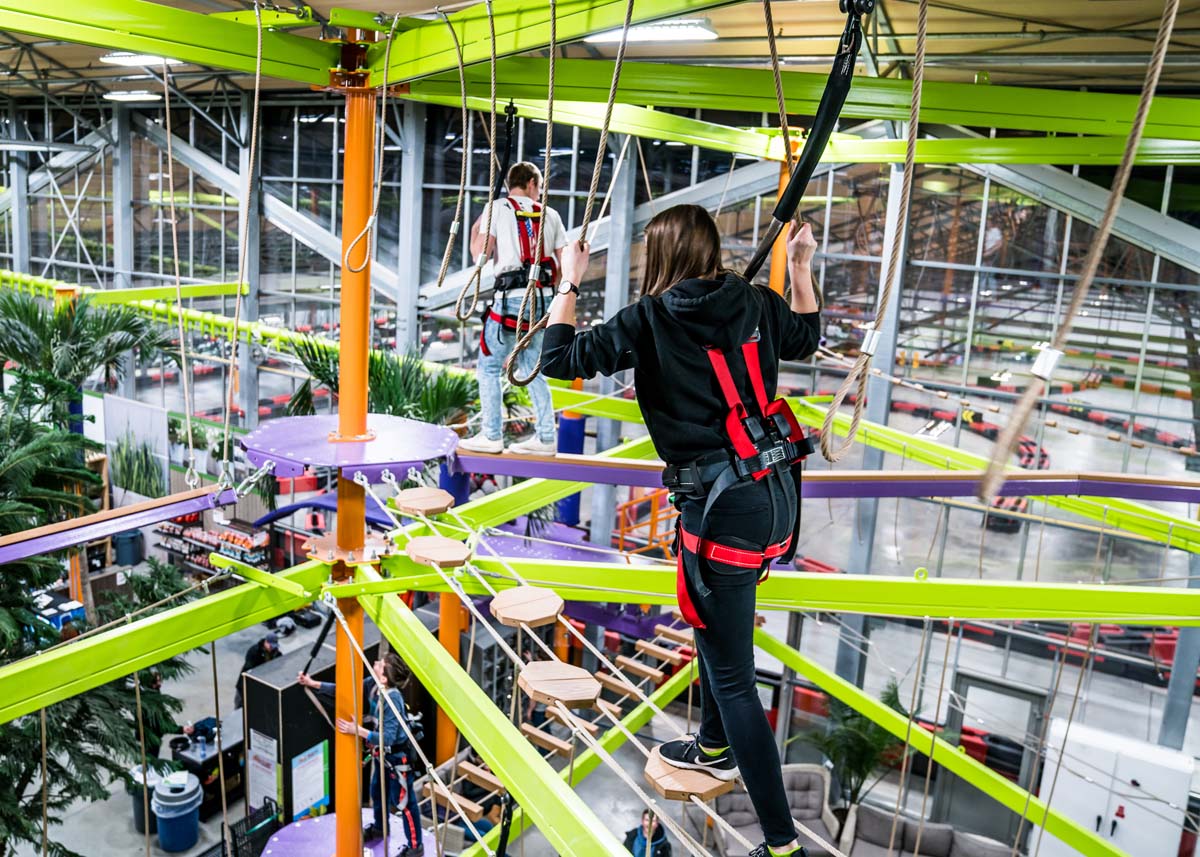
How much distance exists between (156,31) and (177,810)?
25.5ft

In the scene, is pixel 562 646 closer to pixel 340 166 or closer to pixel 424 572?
pixel 424 572

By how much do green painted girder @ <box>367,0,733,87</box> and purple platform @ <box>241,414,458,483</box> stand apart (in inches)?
58.1

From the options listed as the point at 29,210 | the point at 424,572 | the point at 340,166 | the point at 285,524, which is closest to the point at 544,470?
the point at 424,572

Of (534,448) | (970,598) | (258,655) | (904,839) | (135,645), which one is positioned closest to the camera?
(135,645)

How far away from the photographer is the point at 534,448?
17.4 feet

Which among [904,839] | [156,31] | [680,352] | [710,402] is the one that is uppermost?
[156,31]

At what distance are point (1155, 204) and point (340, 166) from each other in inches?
442

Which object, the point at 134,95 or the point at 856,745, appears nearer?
the point at 856,745

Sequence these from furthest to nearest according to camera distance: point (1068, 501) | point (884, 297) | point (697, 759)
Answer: point (1068, 501) → point (697, 759) → point (884, 297)

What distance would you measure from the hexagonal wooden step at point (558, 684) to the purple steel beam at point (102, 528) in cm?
188

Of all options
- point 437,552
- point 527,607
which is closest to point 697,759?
point 527,607

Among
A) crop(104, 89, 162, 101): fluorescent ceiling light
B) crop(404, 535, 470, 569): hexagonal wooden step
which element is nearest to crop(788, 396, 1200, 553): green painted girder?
crop(404, 535, 470, 569): hexagonal wooden step

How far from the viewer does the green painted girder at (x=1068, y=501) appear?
7.19 m

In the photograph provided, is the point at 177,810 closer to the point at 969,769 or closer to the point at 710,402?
the point at 969,769
